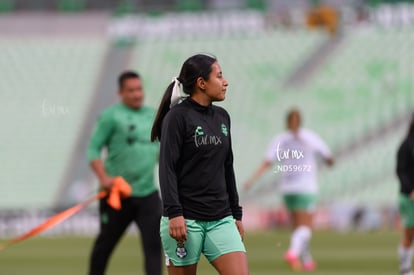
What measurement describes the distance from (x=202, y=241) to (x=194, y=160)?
1.90 ft

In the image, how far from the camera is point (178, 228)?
7902 millimetres

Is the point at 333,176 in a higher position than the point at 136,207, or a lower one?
lower

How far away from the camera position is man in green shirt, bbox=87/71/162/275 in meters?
11.9

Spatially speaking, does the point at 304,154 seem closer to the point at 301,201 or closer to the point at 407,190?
the point at 301,201

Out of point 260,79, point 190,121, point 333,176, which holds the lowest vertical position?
point 333,176

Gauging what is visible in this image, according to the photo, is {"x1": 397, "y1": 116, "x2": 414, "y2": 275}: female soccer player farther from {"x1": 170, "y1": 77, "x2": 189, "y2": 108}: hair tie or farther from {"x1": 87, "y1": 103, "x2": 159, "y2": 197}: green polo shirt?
{"x1": 170, "y1": 77, "x2": 189, "y2": 108}: hair tie

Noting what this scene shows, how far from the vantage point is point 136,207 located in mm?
11953

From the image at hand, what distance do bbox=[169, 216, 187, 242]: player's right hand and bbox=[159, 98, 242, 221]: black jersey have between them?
84 mm

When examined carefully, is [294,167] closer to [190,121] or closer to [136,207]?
[190,121]

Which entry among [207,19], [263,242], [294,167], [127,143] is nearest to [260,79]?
[207,19]

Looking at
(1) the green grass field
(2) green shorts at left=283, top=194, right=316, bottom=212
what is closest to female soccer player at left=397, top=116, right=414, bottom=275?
(1) the green grass field

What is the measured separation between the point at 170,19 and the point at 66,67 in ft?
12.1

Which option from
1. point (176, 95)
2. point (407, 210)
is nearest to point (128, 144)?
point (176, 95)

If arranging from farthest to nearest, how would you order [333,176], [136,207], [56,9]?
1. [56,9]
2. [333,176]
3. [136,207]
